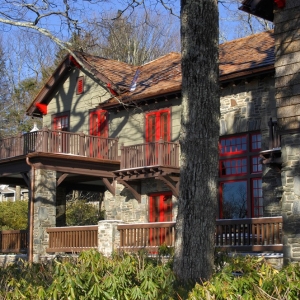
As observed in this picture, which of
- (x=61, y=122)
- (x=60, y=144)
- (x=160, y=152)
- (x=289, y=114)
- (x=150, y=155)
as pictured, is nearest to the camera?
(x=289, y=114)

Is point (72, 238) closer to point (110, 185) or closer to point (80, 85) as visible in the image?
point (110, 185)

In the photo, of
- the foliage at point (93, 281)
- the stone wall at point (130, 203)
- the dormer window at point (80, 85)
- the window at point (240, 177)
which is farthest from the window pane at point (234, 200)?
the foliage at point (93, 281)

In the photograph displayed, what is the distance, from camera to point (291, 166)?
582 inches

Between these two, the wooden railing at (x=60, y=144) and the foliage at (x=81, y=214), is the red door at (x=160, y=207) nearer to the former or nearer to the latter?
the wooden railing at (x=60, y=144)

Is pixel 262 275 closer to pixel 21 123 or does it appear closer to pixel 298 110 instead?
pixel 298 110

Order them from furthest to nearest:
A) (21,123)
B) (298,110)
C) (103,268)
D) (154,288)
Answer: (21,123) → (298,110) → (103,268) → (154,288)

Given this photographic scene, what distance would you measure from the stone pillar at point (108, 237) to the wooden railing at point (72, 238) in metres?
0.35

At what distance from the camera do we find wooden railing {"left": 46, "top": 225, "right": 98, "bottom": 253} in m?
20.8

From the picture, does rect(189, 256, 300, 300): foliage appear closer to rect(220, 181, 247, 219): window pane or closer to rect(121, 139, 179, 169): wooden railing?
rect(220, 181, 247, 219): window pane

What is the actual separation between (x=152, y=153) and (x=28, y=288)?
47.8 feet

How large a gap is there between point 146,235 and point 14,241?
21.2 ft

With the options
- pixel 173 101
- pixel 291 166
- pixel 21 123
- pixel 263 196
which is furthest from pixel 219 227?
pixel 21 123

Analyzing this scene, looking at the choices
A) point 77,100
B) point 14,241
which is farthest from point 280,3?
point 14,241

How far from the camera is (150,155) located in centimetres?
2212
